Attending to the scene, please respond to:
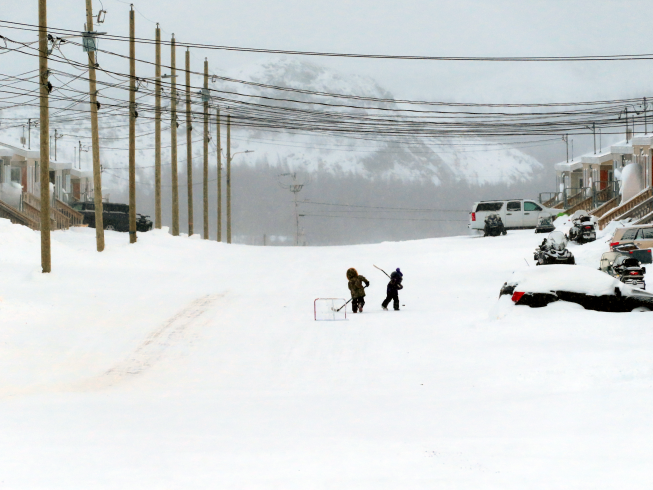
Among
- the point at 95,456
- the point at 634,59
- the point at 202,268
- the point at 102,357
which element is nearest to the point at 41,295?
the point at 102,357

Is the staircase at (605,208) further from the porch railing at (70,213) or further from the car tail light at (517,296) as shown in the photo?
the car tail light at (517,296)

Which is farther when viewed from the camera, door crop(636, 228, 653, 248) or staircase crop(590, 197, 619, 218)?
staircase crop(590, 197, 619, 218)

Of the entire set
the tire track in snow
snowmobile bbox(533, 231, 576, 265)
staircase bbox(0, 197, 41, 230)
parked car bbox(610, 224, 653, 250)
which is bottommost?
the tire track in snow

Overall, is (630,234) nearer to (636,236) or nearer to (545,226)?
(636,236)

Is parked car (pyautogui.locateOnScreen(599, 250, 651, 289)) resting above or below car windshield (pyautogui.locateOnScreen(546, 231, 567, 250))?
below

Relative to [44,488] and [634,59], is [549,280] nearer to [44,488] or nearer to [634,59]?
[44,488]

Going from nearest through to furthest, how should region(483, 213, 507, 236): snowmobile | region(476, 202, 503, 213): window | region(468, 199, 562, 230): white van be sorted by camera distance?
region(483, 213, 507, 236): snowmobile < region(468, 199, 562, 230): white van < region(476, 202, 503, 213): window

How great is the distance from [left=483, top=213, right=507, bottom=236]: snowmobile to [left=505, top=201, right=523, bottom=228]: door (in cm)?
267

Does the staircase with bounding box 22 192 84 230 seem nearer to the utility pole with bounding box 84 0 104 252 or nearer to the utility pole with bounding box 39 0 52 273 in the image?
the utility pole with bounding box 84 0 104 252

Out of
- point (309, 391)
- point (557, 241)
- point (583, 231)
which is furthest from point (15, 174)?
point (309, 391)

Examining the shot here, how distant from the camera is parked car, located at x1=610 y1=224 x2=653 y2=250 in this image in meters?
27.5

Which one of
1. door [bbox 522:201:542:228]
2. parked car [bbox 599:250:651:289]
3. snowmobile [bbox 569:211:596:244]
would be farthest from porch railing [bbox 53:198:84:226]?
parked car [bbox 599:250:651:289]

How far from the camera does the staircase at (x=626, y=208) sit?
1663 inches

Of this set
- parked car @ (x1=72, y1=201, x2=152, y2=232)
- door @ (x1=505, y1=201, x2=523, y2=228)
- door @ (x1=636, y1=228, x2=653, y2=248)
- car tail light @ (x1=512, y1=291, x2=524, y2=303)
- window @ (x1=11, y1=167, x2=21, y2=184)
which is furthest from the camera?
window @ (x1=11, y1=167, x2=21, y2=184)
